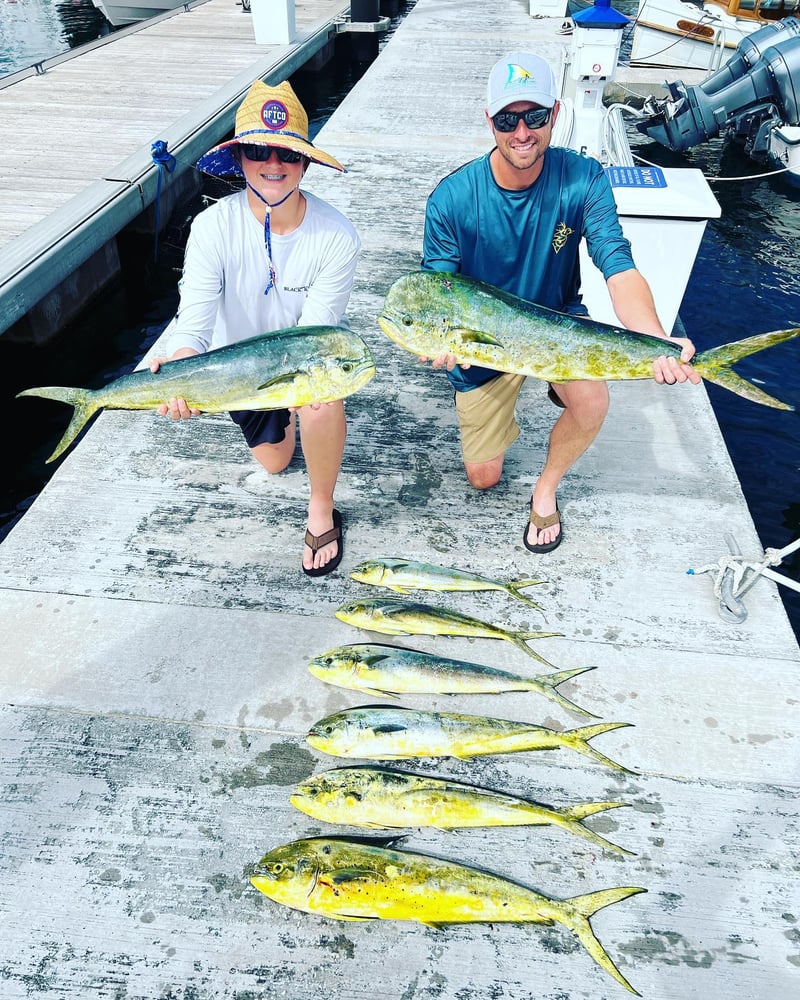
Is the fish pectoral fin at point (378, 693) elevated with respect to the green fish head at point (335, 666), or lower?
lower

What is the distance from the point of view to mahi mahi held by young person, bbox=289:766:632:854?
2305 mm

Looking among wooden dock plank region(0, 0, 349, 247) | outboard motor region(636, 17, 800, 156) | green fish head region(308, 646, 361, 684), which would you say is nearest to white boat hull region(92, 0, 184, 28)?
wooden dock plank region(0, 0, 349, 247)

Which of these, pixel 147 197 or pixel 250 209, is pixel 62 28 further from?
pixel 250 209

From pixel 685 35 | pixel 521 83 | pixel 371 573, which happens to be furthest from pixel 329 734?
pixel 685 35

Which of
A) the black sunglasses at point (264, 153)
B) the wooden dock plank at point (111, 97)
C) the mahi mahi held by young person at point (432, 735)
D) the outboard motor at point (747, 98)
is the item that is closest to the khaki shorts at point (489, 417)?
the black sunglasses at point (264, 153)

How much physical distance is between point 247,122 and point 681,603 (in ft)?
9.26

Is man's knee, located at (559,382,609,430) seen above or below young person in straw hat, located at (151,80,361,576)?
below

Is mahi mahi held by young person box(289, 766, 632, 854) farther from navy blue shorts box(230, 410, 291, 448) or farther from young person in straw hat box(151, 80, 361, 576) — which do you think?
navy blue shorts box(230, 410, 291, 448)

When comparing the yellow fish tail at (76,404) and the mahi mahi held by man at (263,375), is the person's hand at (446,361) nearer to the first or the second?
the mahi mahi held by man at (263,375)

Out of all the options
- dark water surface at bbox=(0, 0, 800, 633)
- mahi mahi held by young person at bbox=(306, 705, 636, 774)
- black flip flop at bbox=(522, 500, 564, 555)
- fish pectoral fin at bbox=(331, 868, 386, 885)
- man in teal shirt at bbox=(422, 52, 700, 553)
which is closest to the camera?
fish pectoral fin at bbox=(331, 868, 386, 885)

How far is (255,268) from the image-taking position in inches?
120

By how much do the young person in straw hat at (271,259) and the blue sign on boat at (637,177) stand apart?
97.6 inches

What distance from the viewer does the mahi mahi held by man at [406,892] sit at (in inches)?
82.4

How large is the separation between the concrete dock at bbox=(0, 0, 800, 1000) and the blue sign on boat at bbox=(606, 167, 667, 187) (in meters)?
1.44
